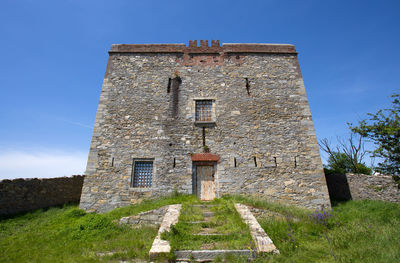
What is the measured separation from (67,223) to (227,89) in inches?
370

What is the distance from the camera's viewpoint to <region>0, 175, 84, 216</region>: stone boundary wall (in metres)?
8.24

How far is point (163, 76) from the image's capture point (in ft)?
35.9

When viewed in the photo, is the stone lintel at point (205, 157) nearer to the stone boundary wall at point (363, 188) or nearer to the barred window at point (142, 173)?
the barred window at point (142, 173)

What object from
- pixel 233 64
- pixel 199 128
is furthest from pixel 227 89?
pixel 199 128

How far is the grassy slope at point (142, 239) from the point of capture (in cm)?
393

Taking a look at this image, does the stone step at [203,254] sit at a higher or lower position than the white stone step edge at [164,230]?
lower

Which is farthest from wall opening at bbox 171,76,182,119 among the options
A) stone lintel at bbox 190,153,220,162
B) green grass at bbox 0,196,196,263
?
green grass at bbox 0,196,196,263

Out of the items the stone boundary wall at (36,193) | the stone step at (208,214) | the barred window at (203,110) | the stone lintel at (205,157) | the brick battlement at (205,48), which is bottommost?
the stone step at (208,214)

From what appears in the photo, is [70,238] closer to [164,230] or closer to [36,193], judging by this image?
[164,230]

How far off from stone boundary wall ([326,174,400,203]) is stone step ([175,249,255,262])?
891 cm

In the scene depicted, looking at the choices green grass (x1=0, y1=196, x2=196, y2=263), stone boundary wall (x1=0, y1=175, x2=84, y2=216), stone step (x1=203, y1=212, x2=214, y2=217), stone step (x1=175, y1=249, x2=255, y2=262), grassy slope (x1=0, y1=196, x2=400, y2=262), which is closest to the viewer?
stone step (x1=175, y1=249, x2=255, y2=262)

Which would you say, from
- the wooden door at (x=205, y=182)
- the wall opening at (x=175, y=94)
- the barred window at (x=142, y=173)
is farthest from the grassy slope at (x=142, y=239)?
the wall opening at (x=175, y=94)

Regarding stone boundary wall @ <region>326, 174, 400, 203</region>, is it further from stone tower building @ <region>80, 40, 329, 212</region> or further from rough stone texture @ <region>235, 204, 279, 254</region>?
rough stone texture @ <region>235, 204, 279, 254</region>

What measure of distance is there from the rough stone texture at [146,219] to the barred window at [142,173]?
2548 millimetres
